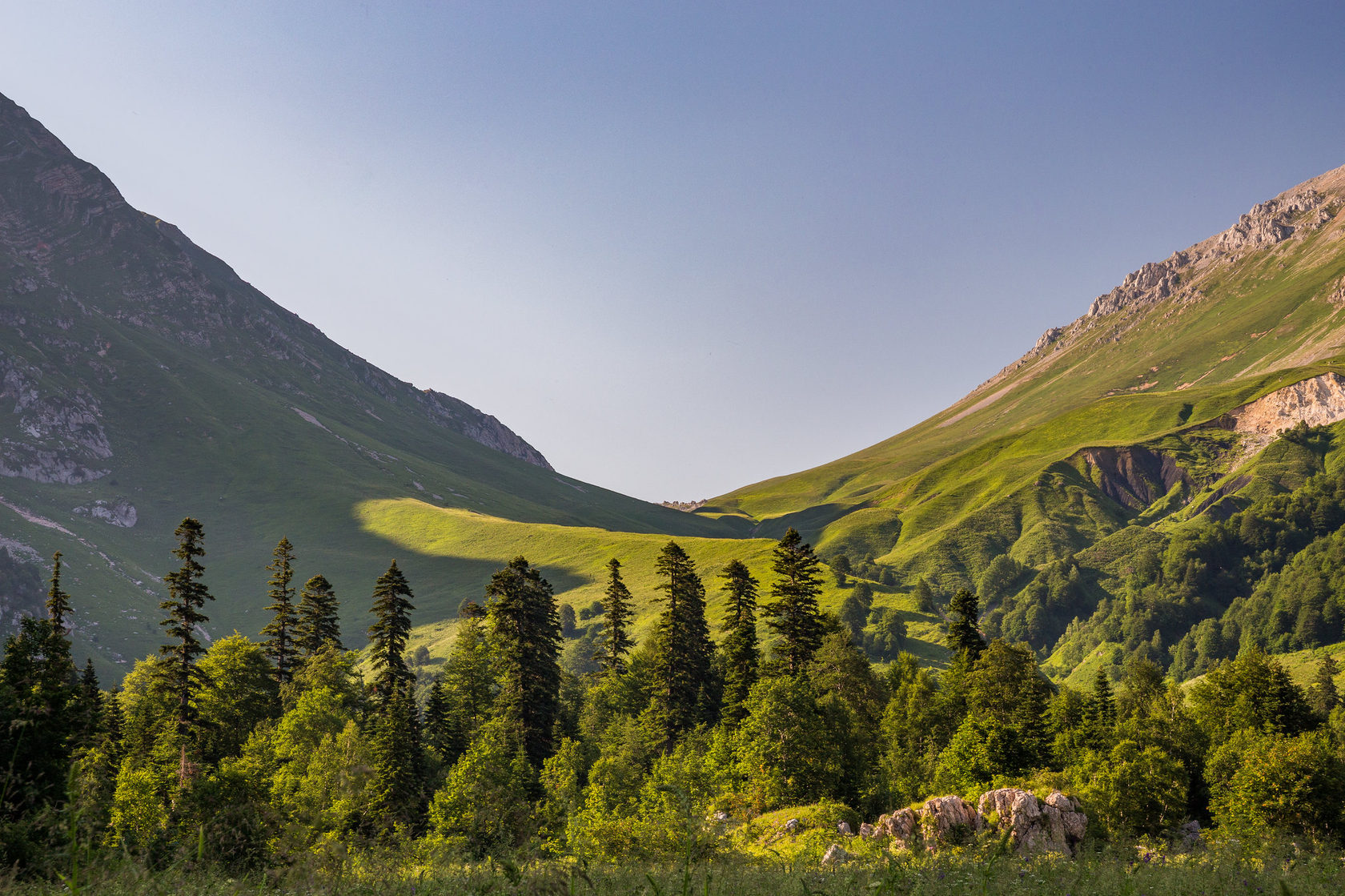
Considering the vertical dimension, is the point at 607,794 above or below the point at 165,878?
below

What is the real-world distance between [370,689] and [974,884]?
6376 cm

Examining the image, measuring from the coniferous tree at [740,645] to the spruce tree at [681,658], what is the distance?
288cm

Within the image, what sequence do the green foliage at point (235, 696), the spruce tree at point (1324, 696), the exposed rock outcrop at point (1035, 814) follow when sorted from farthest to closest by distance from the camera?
the spruce tree at point (1324, 696)
the green foliage at point (235, 696)
the exposed rock outcrop at point (1035, 814)

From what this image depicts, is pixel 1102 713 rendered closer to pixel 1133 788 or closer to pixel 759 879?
pixel 1133 788

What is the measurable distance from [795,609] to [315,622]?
1746 inches

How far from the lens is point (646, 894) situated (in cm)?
682

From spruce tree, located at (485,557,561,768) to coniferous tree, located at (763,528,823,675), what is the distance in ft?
65.4

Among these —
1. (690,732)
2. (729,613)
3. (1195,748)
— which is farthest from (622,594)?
(1195,748)

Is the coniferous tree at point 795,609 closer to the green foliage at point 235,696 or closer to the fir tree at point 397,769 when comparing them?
the fir tree at point 397,769

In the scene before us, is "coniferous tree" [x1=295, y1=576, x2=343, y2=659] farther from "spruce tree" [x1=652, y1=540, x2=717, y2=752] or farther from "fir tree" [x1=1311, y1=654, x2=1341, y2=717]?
"fir tree" [x1=1311, y1=654, x2=1341, y2=717]

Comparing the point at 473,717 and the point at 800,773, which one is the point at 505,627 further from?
the point at 800,773

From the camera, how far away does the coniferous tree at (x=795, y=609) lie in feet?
215

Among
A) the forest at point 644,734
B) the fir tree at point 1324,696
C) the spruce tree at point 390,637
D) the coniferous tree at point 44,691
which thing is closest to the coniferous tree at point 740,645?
the forest at point 644,734

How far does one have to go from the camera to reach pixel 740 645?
68.6 metres
